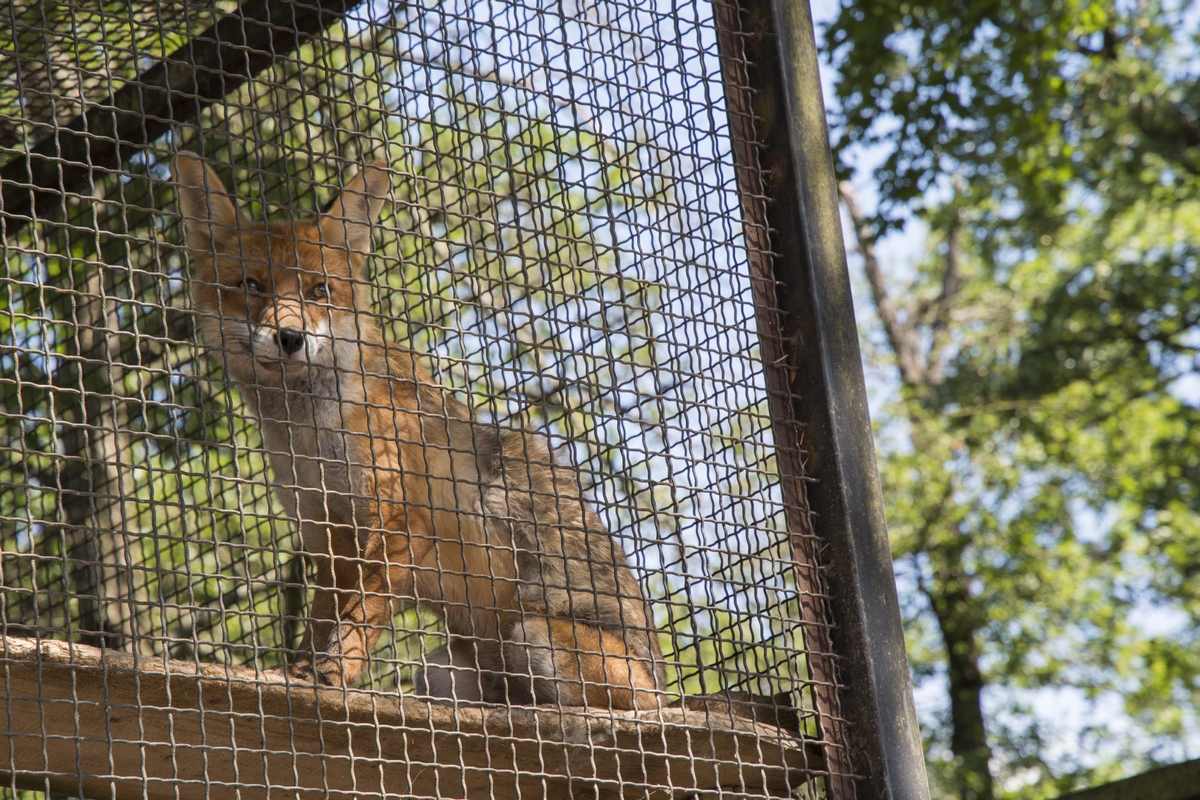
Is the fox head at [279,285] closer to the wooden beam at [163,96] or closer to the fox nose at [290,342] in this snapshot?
the fox nose at [290,342]

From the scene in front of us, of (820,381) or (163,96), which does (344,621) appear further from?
(163,96)

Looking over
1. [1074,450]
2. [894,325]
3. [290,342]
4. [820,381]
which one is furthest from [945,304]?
[290,342]

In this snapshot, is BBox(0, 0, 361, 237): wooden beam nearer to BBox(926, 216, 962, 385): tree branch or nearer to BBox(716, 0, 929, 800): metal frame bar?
BBox(716, 0, 929, 800): metal frame bar

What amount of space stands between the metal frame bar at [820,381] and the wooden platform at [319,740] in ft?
0.80

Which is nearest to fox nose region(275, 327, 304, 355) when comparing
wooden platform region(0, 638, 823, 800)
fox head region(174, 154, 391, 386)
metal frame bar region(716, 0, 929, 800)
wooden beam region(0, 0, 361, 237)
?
fox head region(174, 154, 391, 386)

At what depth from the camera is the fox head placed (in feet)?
11.7

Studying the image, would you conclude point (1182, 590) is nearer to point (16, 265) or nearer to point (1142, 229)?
point (1142, 229)

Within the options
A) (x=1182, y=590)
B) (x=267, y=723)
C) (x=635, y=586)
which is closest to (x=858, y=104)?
(x=635, y=586)

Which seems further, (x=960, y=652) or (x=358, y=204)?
(x=960, y=652)

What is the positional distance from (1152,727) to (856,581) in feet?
55.0

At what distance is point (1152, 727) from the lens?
683 inches

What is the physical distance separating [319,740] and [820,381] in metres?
1.67

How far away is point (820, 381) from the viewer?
3277 millimetres

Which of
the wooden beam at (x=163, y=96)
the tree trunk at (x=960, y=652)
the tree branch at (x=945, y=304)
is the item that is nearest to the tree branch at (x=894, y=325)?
the tree branch at (x=945, y=304)
